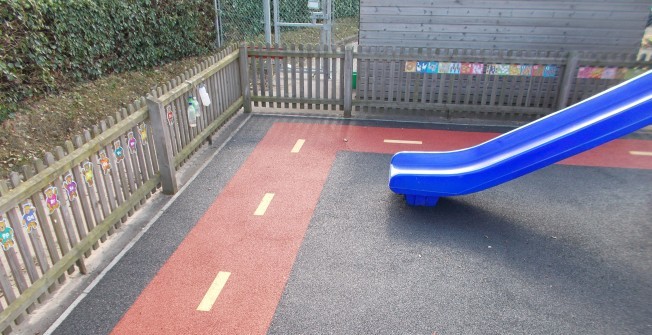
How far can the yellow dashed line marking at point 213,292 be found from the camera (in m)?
4.42

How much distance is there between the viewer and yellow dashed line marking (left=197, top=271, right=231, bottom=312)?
174 inches

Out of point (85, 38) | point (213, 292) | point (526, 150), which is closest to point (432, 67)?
point (526, 150)

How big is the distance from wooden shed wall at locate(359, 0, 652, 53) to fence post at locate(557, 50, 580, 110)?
29.9 inches

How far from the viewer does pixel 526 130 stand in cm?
623

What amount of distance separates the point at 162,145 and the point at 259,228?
71.5 inches

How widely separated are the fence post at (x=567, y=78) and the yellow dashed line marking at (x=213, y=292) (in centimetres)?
754

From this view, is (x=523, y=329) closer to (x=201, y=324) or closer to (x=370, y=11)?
(x=201, y=324)

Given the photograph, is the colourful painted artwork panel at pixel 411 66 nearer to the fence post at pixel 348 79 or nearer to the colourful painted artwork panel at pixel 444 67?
the colourful painted artwork panel at pixel 444 67

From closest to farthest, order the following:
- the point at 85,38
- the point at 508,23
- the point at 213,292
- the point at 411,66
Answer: the point at 213,292, the point at 85,38, the point at 411,66, the point at 508,23

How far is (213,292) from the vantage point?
4617 millimetres

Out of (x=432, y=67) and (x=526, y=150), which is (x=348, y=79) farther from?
(x=526, y=150)

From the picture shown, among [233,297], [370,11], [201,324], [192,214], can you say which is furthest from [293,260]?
[370,11]

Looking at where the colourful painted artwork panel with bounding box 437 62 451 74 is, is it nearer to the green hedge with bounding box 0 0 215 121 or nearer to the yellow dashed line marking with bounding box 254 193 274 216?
the yellow dashed line marking with bounding box 254 193 274 216

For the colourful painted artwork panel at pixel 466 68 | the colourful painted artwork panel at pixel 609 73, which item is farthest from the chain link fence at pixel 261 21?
the colourful painted artwork panel at pixel 609 73
